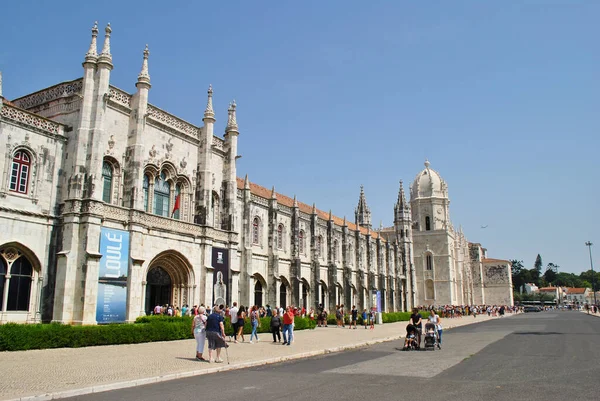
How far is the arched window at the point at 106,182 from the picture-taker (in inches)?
985

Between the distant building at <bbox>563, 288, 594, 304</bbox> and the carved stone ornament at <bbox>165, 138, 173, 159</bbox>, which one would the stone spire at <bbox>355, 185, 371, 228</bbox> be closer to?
the carved stone ornament at <bbox>165, 138, 173, 159</bbox>

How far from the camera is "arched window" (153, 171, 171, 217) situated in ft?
92.2

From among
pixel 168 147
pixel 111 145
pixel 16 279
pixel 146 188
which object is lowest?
pixel 16 279

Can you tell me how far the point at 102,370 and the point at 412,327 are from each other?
11.6m

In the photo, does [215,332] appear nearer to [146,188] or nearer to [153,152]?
[146,188]

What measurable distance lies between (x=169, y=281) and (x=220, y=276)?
130 inches

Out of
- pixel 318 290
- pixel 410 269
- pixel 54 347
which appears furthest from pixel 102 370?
pixel 410 269

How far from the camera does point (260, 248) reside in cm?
3862

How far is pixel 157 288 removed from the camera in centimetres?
2823

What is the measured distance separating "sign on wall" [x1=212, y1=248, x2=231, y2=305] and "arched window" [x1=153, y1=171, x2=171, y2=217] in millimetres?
4094

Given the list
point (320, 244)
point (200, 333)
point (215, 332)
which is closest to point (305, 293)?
point (320, 244)

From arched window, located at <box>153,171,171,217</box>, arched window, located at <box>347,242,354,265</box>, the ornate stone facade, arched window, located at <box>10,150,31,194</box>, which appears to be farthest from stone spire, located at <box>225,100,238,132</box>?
arched window, located at <box>347,242,354,265</box>

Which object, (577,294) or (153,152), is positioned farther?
(577,294)

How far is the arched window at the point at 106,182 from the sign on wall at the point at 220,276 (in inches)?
304
